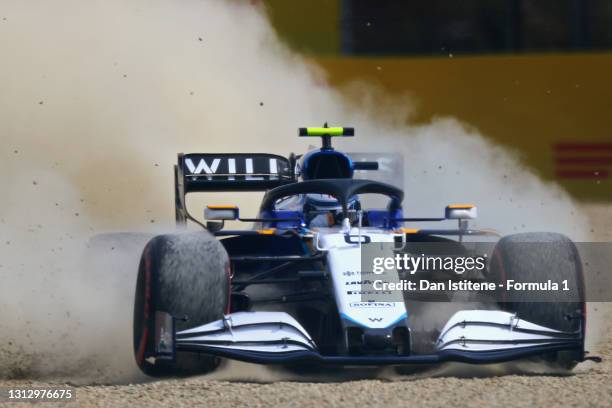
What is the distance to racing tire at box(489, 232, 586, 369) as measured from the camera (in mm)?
8008

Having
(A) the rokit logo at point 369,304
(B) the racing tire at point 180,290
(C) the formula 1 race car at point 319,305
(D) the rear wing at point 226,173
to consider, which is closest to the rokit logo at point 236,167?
(D) the rear wing at point 226,173

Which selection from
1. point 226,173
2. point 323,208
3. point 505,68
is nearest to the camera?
point 323,208

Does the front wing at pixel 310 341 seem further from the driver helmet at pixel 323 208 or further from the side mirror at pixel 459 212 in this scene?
the driver helmet at pixel 323 208

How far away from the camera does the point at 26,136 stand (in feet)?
46.7

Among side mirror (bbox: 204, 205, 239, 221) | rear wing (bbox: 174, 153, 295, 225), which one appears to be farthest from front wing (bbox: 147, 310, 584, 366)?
rear wing (bbox: 174, 153, 295, 225)

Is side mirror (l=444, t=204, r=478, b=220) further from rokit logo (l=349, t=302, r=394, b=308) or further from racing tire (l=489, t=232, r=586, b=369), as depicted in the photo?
rokit logo (l=349, t=302, r=394, b=308)

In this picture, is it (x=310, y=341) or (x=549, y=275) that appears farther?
(x=549, y=275)

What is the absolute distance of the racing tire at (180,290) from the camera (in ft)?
24.9

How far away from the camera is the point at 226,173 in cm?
1069

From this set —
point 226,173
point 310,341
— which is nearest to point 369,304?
point 310,341

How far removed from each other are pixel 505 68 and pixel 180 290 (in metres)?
8.31

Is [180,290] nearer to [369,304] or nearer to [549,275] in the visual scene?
[369,304]

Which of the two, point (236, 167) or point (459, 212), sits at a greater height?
point (236, 167)

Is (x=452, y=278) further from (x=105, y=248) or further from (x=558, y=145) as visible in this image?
(x=558, y=145)
